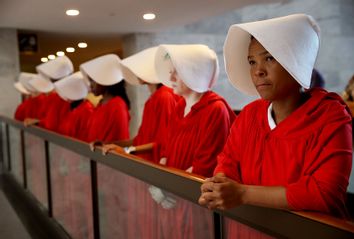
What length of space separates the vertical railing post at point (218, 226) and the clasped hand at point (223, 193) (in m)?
0.26

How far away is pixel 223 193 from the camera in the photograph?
44.9 inches

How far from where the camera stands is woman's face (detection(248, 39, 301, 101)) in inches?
52.0

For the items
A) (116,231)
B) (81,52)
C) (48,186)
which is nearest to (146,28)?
(81,52)

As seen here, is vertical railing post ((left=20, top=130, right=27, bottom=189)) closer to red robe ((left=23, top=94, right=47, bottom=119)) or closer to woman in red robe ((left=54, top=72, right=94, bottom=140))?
woman in red robe ((left=54, top=72, right=94, bottom=140))

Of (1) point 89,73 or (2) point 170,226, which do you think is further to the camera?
(1) point 89,73

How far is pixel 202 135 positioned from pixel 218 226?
87 cm

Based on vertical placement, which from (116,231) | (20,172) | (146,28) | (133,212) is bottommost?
(20,172)

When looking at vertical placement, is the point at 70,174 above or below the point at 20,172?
above

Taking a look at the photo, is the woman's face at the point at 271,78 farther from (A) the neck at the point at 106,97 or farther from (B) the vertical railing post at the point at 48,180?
(B) the vertical railing post at the point at 48,180

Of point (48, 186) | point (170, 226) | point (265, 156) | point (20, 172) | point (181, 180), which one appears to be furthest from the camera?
point (20, 172)

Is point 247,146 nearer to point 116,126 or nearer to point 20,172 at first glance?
point 116,126

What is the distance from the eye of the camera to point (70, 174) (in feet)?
10.7

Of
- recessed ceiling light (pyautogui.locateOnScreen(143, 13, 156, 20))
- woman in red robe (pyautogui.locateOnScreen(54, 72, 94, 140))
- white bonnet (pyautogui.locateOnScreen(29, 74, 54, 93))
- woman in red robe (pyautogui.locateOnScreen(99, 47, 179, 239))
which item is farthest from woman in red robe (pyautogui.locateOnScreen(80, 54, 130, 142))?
recessed ceiling light (pyautogui.locateOnScreen(143, 13, 156, 20))

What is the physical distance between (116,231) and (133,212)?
29cm
